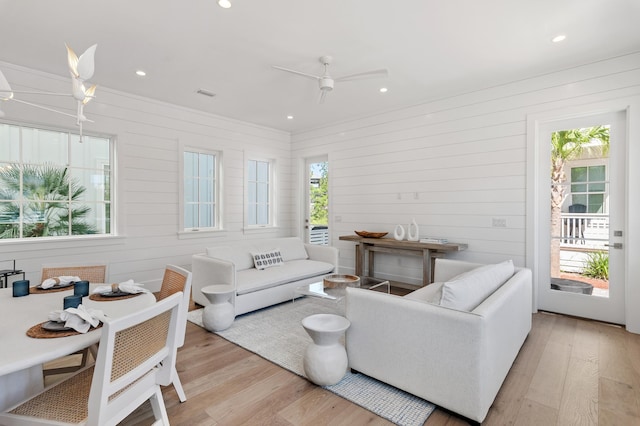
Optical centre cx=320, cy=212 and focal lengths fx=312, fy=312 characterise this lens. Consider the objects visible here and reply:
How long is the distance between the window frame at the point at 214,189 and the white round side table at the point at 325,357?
350cm

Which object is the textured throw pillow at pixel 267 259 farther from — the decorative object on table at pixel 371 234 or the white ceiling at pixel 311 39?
the white ceiling at pixel 311 39

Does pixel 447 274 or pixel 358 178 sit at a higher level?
pixel 358 178

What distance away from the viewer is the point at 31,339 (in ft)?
4.54

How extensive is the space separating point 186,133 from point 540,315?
555 centimetres

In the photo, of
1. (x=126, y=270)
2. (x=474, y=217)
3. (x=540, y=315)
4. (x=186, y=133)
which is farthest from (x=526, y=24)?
(x=126, y=270)

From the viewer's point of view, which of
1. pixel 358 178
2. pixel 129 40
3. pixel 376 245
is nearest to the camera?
pixel 129 40

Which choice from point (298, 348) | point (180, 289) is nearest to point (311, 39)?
point (180, 289)

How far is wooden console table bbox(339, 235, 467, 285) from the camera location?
13.7 ft

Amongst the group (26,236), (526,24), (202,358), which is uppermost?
(526,24)

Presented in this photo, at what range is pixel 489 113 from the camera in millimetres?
4141

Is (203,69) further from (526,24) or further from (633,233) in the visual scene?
(633,233)

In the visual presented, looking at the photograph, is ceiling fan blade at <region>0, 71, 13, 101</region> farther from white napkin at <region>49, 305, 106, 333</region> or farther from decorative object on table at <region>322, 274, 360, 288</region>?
decorative object on table at <region>322, 274, 360, 288</region>

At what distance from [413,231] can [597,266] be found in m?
2.16

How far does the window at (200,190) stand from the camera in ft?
17.0
